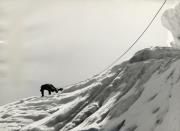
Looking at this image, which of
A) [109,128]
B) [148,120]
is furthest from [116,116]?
[148,120]

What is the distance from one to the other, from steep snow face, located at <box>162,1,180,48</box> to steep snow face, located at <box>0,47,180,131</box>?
25.5ft

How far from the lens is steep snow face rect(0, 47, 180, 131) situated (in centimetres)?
1458

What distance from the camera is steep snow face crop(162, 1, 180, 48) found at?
97.3 feet

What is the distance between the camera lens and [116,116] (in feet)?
55.1

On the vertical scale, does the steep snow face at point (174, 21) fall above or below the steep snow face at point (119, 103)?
above

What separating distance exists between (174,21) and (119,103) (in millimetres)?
14536

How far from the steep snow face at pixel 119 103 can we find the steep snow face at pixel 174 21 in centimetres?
776

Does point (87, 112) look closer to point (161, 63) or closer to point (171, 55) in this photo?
point (161, 63)

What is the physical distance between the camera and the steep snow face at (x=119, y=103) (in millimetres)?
14578

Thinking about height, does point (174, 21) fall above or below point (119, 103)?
above

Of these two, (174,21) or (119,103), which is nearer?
(119,103)

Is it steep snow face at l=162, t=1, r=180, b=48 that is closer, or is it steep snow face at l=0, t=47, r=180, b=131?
steep snow face at l=0, t=47, r=180, b=131

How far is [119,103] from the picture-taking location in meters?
17.9

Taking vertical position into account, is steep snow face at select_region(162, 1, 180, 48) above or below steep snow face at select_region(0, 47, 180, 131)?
above
